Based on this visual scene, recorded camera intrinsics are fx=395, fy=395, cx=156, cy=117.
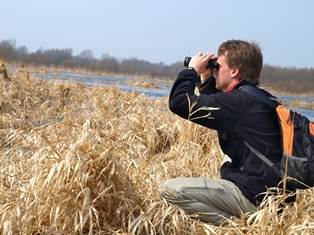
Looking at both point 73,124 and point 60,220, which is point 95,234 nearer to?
point 60,220

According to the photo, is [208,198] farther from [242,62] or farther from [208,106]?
[242,62]

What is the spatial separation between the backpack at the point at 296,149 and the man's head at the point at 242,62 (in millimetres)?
346

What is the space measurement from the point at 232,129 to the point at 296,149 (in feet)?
1.25

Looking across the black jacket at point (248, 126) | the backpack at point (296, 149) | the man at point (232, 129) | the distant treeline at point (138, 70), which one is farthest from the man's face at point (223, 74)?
the distant treeline at point (138, 70)

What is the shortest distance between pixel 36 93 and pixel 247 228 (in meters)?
7.12

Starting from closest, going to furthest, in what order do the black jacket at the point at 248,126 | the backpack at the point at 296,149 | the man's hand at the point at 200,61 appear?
1. the backpack at the point at 296,149
2. the black jacket at the point at 248,126
3. the man's hand at the point at 200,61

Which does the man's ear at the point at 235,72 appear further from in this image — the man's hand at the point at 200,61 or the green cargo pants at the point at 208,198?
the green cargo pants at the point at 208,198

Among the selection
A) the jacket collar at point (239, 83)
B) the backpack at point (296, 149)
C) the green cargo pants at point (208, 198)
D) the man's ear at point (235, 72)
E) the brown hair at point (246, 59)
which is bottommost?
the green cargo pants at point (208, 198)

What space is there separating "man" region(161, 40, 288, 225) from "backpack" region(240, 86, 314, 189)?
85 millimetres

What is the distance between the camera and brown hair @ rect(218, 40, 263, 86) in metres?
2.54

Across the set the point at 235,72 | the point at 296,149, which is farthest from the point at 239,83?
the point at 296,149

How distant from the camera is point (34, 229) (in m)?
2.16

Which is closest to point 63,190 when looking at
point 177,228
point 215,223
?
point 177,228

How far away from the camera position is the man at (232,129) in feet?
7.72
